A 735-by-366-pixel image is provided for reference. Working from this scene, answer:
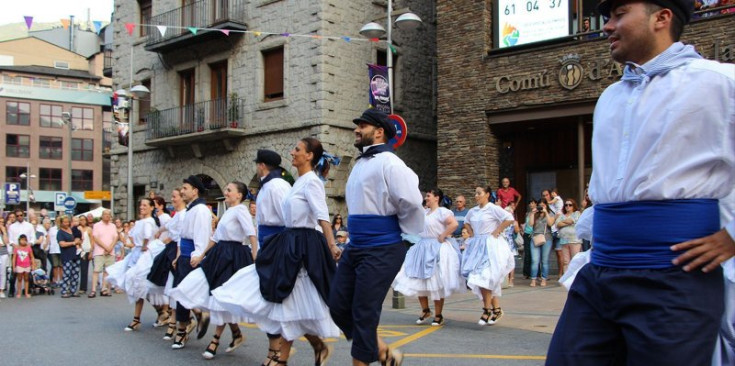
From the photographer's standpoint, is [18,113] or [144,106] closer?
[144,106]

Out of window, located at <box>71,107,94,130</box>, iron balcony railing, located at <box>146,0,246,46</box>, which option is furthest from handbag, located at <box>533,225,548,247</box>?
window, located at <box>71,107,94,130</box>

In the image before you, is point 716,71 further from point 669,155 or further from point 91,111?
point 91,111

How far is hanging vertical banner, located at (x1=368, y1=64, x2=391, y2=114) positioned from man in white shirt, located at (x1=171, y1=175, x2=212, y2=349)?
703cm

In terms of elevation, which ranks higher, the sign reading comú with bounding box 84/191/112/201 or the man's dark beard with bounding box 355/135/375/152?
the man's dark beard with bounding box 355/135/375/152

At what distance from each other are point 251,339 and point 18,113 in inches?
2572

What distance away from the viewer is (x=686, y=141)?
8.89ft

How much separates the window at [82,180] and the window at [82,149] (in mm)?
1257

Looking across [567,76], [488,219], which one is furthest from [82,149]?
[488,219]

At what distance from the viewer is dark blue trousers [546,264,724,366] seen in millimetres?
2588

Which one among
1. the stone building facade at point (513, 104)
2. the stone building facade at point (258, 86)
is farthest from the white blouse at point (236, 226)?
the stone building facade at point (258, 86)

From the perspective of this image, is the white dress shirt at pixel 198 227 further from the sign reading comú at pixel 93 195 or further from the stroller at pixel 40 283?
the sign reading comú at pixel 93 195

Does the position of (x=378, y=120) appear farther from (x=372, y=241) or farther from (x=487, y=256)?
(x=487, y=256)

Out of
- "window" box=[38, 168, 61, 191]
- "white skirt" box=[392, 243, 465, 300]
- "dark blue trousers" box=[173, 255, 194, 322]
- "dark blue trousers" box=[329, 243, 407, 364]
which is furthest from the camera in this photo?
"window" box=[38, 168, 61, 191]

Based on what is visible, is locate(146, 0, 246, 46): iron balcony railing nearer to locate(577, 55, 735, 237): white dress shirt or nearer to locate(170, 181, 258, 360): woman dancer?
locate(170, 181, 258, 360): woman dancer
